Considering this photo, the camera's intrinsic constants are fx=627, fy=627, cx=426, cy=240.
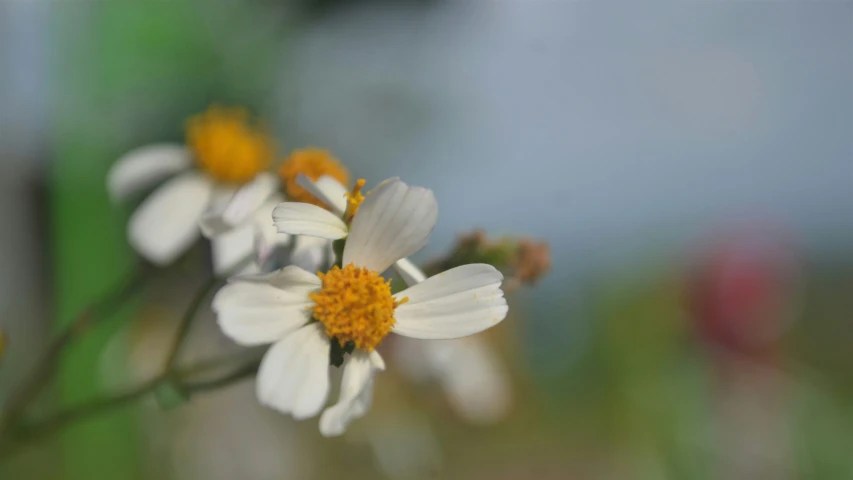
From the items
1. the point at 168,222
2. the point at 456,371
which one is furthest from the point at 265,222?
the point at 456,371

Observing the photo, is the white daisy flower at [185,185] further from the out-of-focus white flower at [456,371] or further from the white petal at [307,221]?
the out-of-focus white flower at [456,371]

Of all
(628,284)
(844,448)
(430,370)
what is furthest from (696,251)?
(430,370)

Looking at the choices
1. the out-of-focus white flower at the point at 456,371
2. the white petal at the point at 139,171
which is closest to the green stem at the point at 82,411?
the white petal at the point at 139,171

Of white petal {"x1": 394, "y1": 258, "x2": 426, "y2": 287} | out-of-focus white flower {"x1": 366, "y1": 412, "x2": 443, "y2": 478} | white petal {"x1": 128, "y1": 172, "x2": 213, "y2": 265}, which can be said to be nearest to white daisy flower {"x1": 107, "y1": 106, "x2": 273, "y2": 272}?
white petal {"x1": 128, "y1": 172, "x2": 213, "y2": 265}

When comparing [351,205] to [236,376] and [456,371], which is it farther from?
[456,371]

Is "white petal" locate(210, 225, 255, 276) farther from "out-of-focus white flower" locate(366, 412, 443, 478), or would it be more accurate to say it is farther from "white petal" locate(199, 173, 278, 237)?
"out-of-focus white flower" locate(366, 412, 443, 478)

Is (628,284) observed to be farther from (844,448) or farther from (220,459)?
(220,459)

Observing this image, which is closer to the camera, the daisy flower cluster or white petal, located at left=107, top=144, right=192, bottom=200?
the daisy flower cluster
